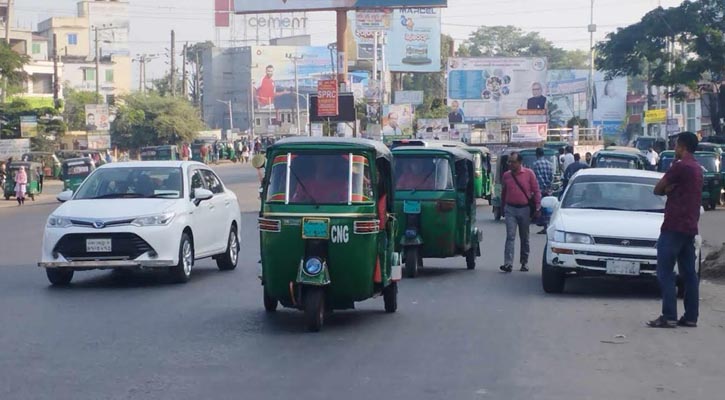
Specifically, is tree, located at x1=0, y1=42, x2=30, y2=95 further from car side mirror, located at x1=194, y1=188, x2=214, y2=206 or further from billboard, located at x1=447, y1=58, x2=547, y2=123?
car side mirror, located at x1=194, y1=188, x2=214, y2=206

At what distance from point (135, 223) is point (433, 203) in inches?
174

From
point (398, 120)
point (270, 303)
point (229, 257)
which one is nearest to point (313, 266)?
point (270, 303)

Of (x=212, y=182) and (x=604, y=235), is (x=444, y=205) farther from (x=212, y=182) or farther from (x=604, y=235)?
(x=212, y=182)

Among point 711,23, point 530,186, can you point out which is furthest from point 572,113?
point 530,186

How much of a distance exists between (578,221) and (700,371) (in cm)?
526

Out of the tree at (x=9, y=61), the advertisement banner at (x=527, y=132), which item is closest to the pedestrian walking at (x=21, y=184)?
the tree at (x=9, y=61)

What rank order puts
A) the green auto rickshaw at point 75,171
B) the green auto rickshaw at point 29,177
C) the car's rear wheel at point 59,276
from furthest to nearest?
the green auto rickshaw at point 29,177
the green auto rickshaw at point 75,171
the car's rear wheel at point 59,276

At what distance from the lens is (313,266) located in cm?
1108

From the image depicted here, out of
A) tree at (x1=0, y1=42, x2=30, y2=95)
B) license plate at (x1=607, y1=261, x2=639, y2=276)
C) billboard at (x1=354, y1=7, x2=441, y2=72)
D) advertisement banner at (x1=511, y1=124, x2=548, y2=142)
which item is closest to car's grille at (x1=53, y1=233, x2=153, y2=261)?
license plate at (x1=607, y1=261, x2=639, y2=276)

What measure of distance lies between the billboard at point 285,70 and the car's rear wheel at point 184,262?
358 feet

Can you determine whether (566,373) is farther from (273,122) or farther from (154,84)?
(154,84)

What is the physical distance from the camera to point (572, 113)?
101 m

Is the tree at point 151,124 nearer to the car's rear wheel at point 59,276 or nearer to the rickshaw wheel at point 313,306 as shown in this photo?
the car's rear wheel at point 59,276

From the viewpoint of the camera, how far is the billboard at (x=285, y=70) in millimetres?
125875
